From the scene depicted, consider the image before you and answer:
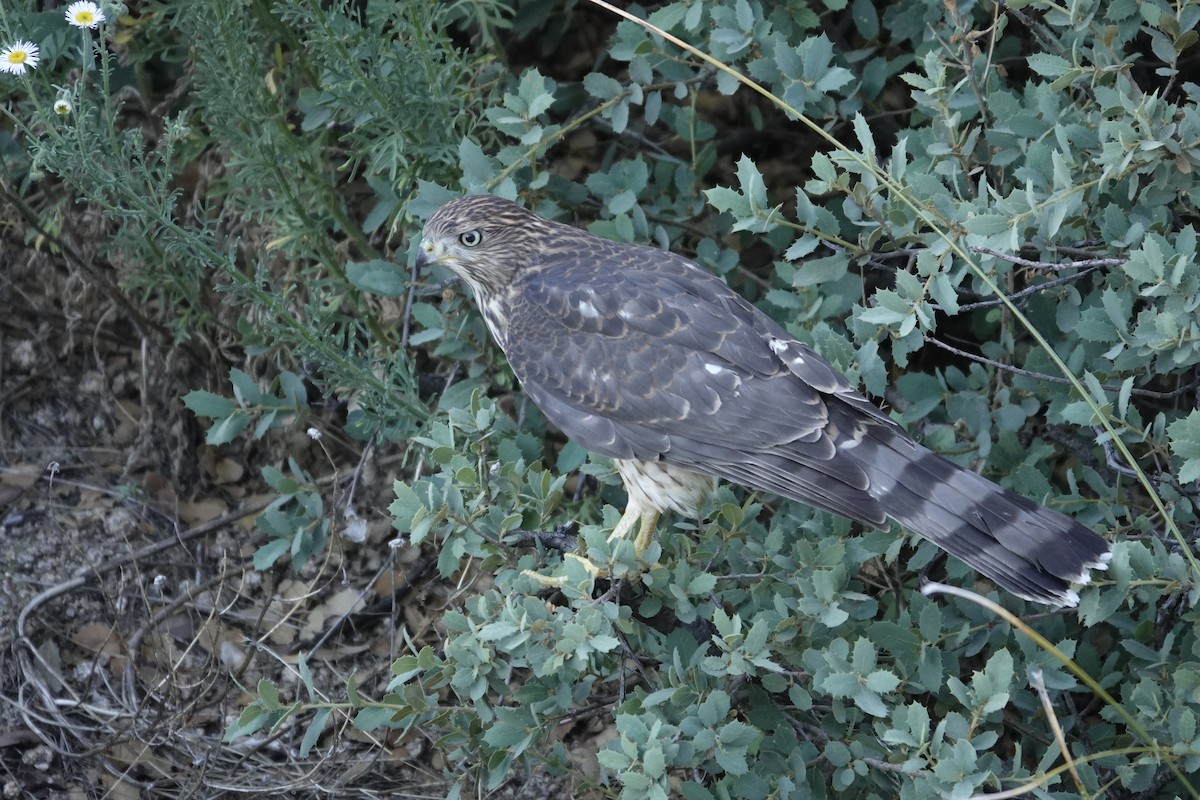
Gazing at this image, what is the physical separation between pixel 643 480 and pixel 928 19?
184cm

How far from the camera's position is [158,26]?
14.0 feet

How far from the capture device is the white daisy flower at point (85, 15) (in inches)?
131

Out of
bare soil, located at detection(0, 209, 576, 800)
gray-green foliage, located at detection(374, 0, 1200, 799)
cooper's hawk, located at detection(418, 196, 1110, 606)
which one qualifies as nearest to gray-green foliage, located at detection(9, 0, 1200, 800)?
gray-green foliage, located at detection(374, 0, 1200, 799)

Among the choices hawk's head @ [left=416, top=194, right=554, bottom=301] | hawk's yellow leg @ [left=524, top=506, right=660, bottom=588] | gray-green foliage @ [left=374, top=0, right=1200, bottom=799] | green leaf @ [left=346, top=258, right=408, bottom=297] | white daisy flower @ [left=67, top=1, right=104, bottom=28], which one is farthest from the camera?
green leaf @ [left=346, top=258, right=408, bottom=297]

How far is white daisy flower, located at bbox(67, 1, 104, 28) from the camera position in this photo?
10.9 ft

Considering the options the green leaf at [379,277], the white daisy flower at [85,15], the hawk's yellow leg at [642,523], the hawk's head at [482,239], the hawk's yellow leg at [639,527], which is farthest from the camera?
the green leaf at [379,277]

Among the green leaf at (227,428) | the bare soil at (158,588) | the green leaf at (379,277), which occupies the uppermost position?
the green leaf at (379,277)

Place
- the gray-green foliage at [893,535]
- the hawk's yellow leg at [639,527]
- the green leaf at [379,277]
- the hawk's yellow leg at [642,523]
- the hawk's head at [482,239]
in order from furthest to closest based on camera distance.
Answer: the green leaf at [379,277] < the hawk's head at [482,239] < the hawk's yellow leg at [642,523] < the hawk's yellow leg at [639,527] < the gray-green foliage at [893,535]

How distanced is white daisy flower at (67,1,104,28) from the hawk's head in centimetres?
107

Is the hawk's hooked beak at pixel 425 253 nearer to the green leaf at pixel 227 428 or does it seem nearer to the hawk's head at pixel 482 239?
the hawk's head at pixel 482 239

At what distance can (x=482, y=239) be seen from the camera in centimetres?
385

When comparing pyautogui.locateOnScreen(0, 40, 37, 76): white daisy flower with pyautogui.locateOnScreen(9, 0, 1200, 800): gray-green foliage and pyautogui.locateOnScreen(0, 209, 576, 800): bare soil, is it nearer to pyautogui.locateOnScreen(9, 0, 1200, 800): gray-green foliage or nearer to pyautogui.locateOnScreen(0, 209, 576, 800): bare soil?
pyautogui.locateOnScreen(9, 0, 1200, 800): gray-green foliage

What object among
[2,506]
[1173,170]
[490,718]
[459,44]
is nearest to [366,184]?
[459,44]

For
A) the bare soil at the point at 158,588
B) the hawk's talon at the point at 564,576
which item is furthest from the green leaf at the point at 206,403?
the hawk's talon at the point at 564,576
